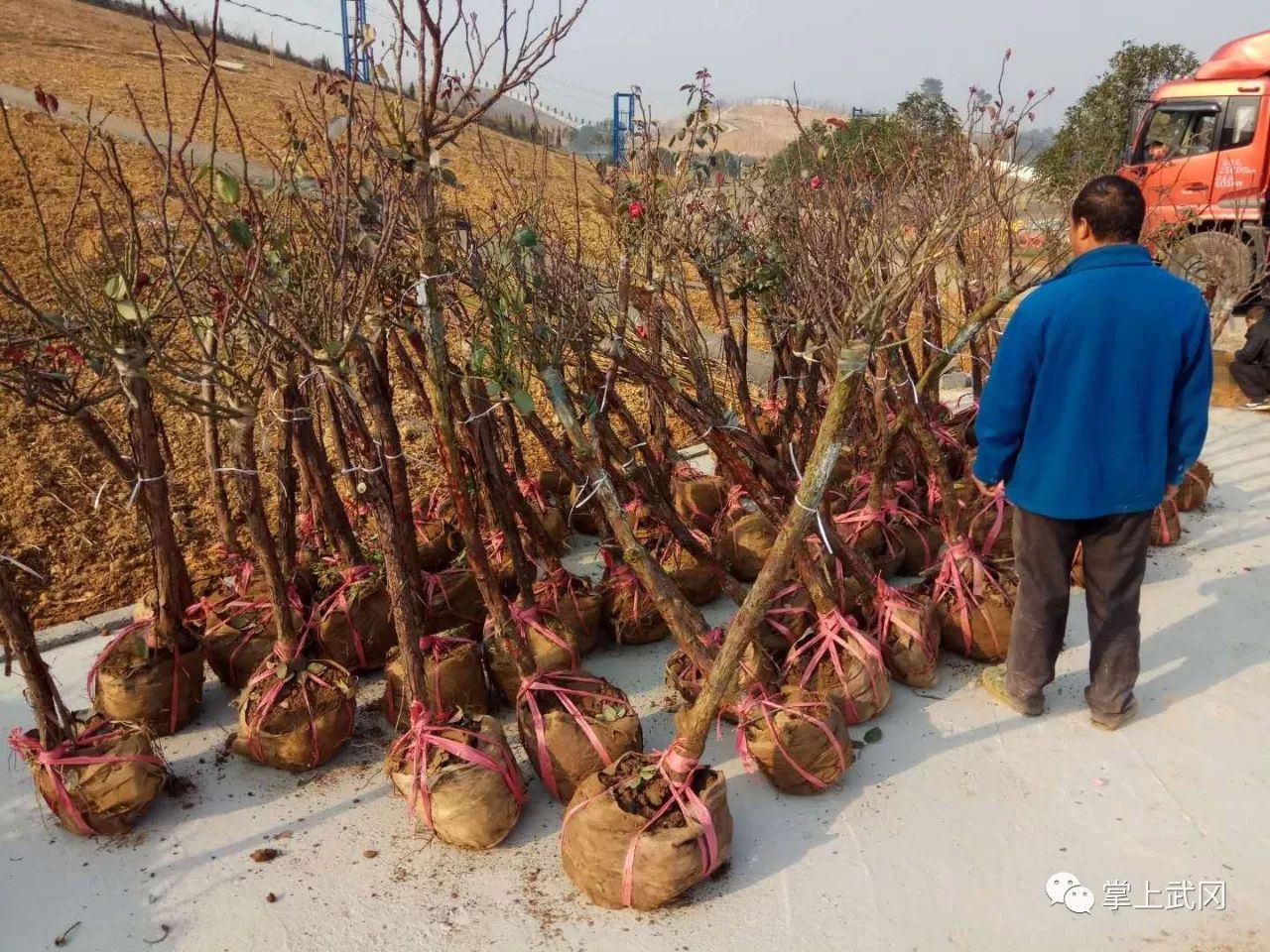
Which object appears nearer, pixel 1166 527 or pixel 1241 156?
pixel 1166 527

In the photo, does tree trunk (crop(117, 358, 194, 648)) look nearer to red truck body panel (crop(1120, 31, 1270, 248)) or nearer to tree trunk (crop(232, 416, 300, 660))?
tree trunk (crop(232, 416, 300, 660))

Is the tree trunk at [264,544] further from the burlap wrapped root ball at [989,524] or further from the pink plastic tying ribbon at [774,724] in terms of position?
the burlap wrapped root ball at [989,524]

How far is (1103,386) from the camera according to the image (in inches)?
97.2

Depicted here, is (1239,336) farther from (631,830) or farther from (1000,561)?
(631,830)

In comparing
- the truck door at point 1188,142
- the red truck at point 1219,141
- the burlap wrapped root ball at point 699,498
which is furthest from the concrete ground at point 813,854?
the truck door at point 1188,142

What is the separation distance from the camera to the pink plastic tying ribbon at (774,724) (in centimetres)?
245

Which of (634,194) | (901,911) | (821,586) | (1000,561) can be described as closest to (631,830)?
(901,911)

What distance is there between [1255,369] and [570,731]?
5.60 meters

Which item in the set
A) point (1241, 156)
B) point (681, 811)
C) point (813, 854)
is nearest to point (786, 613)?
point (813, 854)

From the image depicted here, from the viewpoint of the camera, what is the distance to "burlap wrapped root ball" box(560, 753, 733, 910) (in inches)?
82.6

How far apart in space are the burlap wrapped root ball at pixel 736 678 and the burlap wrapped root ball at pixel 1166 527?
205 centimetres

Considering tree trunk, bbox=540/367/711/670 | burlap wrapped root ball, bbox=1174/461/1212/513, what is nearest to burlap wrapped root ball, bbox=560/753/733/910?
tree trunk, bbox=540/367/711/670

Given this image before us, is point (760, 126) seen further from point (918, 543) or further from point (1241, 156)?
point (1241, 156)

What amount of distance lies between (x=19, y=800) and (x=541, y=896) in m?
1.59
